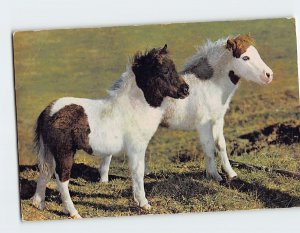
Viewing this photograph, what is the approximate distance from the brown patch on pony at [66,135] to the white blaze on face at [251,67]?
2.93 ft

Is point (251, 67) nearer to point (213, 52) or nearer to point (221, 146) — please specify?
point (213, 52)

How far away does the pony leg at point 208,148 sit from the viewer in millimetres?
4316

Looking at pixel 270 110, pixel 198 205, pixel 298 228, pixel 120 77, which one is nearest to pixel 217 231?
pixel 198 205

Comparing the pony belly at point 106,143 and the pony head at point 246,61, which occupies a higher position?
the pony head at point 246,61

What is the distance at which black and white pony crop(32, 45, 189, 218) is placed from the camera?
420cm

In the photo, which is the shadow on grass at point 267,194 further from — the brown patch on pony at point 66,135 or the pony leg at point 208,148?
the brown patch on pony at point 66,135

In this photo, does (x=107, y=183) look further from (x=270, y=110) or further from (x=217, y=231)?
(x=270, y=110)

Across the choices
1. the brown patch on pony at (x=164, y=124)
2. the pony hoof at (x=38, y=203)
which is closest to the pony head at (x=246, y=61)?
the brown patch on pony at (x=164, y=124)

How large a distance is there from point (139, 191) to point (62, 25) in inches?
39.6

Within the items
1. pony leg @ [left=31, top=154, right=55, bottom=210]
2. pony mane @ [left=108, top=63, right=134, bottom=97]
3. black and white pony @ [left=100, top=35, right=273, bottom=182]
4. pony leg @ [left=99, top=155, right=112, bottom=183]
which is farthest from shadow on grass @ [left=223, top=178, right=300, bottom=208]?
pony leg @ [left=31, top=154, right=55, bottom=210]

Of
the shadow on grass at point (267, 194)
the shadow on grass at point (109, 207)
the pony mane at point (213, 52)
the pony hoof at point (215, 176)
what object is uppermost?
the pony mane at point (213, 52)

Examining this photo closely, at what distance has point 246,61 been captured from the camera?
4289 millimetres

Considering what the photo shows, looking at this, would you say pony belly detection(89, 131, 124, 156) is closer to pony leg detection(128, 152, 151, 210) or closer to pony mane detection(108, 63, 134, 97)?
pony leg detection(128, 152, 151, 210)

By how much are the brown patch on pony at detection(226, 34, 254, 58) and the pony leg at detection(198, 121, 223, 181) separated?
1.37 ft
